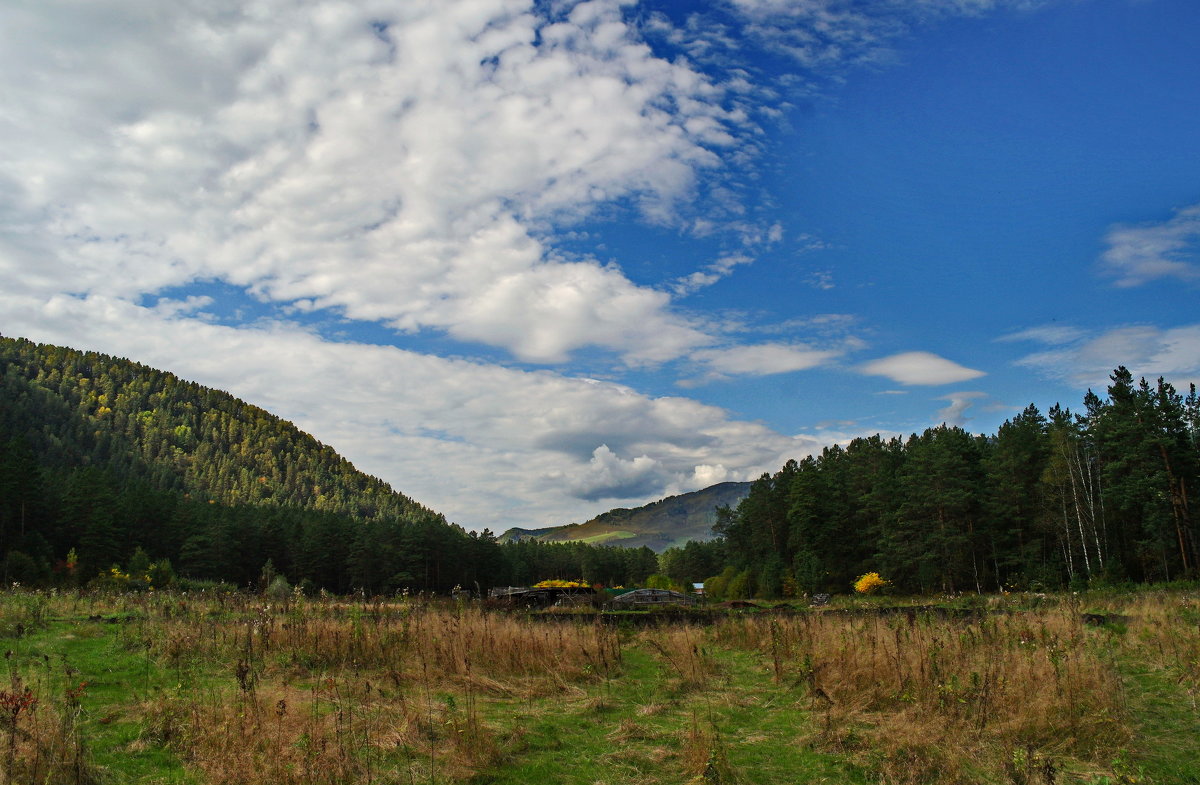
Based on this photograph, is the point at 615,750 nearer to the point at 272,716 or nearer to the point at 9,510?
the point at 272,716

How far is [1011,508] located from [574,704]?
166 feet

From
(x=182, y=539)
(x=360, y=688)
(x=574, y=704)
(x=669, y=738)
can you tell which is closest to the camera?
(x=669, y=738)

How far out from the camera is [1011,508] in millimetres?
50031

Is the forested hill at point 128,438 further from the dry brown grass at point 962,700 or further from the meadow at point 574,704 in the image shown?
the dry brown grass at point 962,700

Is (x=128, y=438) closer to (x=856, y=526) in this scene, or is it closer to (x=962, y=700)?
(x=856, y=526)

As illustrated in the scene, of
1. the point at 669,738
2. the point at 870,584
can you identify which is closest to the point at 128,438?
the point at 870,584

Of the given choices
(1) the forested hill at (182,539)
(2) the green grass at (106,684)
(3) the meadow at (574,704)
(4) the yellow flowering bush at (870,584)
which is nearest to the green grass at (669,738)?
(3) the meadow at (574,704)

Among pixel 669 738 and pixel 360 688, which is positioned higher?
pixel 360 688

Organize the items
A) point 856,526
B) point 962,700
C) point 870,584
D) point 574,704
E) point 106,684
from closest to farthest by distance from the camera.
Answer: point 962,700, point 106,684, point 574,704, point 870,584, point 856,526

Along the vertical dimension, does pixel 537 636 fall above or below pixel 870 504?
below

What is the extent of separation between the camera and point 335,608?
1656cm

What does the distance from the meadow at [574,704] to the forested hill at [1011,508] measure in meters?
Answer: 33.6

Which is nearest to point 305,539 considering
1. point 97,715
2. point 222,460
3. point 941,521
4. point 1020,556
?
point 941,521

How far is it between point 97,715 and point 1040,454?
2350 inches
